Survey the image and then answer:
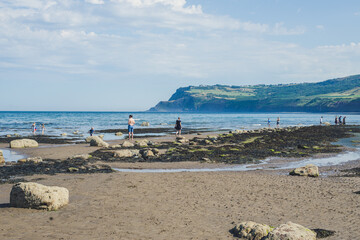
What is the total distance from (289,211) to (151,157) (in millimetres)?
14025

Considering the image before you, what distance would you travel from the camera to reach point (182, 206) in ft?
38.3

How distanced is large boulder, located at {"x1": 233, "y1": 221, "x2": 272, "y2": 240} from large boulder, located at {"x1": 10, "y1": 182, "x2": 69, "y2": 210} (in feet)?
19.1

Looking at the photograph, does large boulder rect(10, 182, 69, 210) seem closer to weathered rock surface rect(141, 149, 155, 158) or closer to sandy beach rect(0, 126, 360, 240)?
sandy beach rect(0, 126, 360, 240)


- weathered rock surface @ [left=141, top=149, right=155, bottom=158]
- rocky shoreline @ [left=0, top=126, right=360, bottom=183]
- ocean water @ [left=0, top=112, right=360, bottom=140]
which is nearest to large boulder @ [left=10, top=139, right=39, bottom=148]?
rocky shoreline @ [left=0, top=126, right=360, bottom=183]

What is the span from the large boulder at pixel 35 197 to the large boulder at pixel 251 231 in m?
5.82

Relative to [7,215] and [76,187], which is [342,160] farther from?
[7,215]

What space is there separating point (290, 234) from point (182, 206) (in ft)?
15.1

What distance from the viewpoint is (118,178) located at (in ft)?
54.1

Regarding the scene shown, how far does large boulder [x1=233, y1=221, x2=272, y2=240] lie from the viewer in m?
8.53

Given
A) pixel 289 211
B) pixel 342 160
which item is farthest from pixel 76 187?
pixel 342 160

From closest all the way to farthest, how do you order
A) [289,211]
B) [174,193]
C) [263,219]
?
[263,219] < [289,211] < [174,193]

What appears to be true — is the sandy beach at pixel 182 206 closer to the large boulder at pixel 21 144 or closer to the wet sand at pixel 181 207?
the wet sand at pixel 181 207

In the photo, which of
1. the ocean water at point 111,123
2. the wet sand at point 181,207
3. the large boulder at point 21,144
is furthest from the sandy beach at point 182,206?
the ocean water at point 111,123

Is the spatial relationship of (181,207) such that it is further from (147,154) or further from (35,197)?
(147,154)
